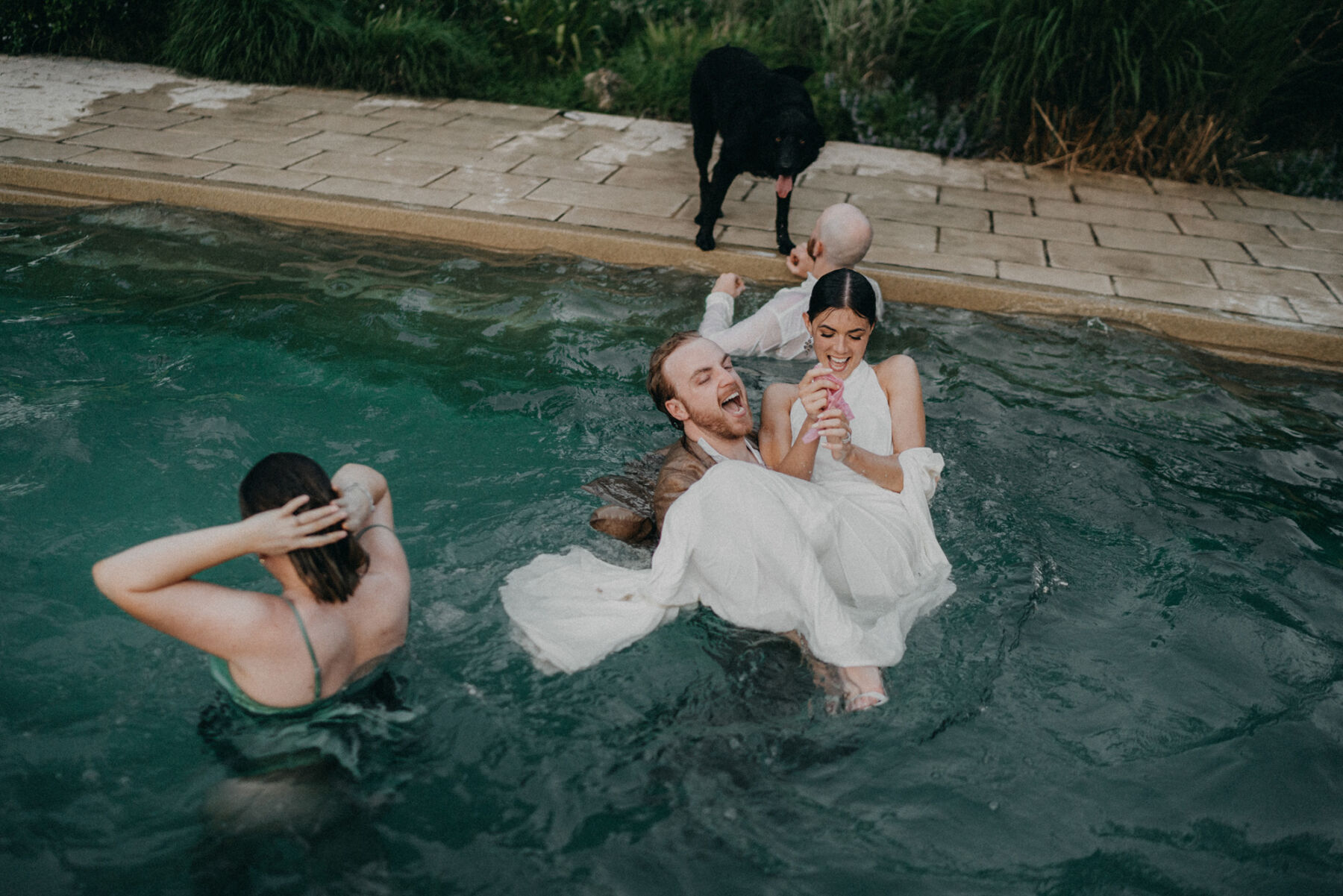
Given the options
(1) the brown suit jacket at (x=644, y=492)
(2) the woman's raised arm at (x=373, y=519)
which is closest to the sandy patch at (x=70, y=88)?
→ (1) the brown suit jacket at (x=644, y=492)

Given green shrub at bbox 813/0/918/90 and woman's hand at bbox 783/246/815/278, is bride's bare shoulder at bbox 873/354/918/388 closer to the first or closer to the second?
woman's hand at bbox 783/246/815/278

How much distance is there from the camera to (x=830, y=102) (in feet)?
28.3

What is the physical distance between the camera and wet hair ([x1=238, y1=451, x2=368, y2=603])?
222cm

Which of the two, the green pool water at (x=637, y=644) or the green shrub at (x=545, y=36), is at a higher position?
the green shrub at (x=545, y=36)

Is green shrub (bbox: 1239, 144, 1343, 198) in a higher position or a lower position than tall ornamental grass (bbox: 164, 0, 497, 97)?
lower

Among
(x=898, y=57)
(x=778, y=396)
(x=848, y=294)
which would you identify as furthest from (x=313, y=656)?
(x=898, y=57)

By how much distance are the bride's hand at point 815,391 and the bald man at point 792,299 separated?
68.8 inches

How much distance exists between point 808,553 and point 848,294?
961mm

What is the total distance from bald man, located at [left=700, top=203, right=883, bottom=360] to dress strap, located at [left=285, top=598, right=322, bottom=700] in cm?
286

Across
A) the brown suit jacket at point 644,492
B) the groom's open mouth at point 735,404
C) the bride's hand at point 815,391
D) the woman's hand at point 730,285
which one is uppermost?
the bride's hand at point 815,391

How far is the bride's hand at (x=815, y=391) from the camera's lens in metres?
2.90

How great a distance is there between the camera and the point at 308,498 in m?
2.22

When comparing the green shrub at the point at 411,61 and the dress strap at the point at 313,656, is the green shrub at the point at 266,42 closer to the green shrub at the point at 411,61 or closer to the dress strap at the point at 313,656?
the green shrub at the point at 411,61

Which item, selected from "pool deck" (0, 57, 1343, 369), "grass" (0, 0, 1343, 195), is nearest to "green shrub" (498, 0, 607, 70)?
"grass" (0, 0, 1343, 195)
